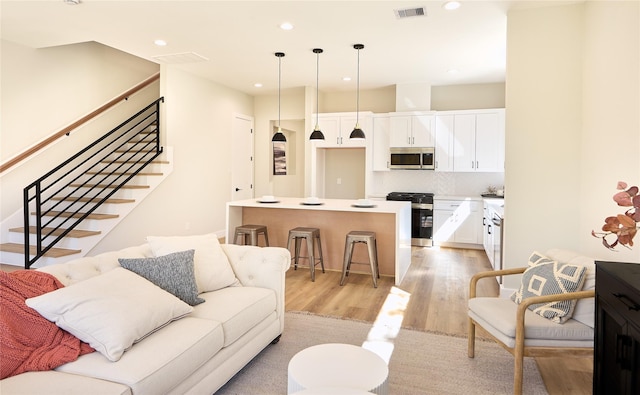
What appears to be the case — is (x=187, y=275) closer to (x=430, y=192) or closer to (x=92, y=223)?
(x=92, y=223)

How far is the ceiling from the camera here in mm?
3781

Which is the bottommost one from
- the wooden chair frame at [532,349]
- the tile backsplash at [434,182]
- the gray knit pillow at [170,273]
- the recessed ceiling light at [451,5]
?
the wooden chair frame at [532,349]

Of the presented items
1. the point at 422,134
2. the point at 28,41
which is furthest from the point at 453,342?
the point at 28,41

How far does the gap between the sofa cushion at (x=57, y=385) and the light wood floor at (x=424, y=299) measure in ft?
7.08

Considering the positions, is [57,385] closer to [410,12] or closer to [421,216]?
[410,12]

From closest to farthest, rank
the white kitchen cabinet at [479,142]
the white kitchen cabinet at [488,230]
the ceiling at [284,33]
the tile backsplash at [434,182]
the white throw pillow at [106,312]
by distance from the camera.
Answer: the white throw pillow at [106,312]
the ceiling at [284,33]
the white kitchen cabinet at [488,230]
the white kitchen cabinet at [479,142]
the tile backsplash at [434,182]

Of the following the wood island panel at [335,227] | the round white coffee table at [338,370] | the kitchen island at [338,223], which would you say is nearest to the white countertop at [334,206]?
the kitchen island at [338,223]

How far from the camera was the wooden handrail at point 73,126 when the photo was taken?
4.80m

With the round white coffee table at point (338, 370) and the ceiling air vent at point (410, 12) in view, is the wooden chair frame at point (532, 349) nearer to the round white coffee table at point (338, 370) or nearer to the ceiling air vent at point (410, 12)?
the round white coffee table at point (338, 370)

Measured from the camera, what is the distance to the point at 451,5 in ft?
12.0

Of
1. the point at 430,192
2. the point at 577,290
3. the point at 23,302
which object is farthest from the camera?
the point at 430,192

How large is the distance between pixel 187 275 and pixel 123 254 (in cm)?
44

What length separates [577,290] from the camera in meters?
2.17

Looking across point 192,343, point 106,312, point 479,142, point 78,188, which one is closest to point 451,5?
point 479,142
